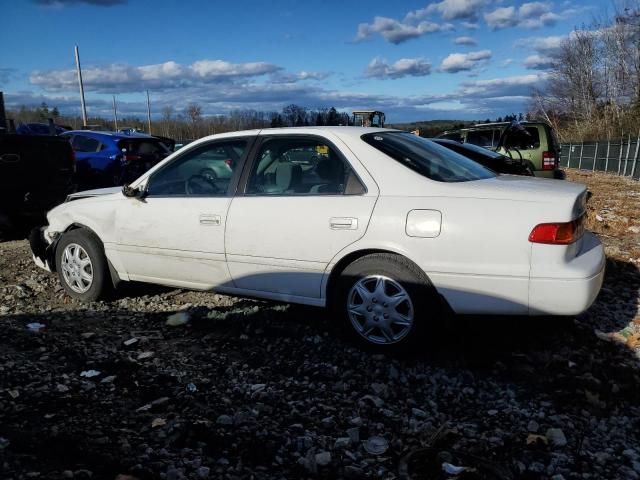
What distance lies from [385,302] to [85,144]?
10469mm

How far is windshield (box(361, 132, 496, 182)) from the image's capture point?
3824 millimetres

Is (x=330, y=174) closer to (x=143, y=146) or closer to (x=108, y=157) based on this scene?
(x=108, y=157)

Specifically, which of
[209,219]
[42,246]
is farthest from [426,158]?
[42,246]

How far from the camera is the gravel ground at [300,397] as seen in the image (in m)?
2.57

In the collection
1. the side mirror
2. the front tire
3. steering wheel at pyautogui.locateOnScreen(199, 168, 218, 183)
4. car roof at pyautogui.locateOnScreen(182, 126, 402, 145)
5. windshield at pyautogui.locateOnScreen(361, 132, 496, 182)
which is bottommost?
the front tire

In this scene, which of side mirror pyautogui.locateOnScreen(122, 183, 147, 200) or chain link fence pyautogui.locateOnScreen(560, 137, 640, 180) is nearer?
side mirror pyautogui.locateOnScreen(122, 183, 147, 200)

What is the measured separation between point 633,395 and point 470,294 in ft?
3.72

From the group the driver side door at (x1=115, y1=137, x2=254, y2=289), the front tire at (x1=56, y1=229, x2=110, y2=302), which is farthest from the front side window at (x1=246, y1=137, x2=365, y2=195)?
the front tire at (x1=56, y1=229, x2=110, y2=302)

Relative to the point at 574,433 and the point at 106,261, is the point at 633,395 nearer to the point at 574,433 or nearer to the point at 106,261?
the point at 574,433

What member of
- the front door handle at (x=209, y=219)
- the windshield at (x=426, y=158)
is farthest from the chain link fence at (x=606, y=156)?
the front door handle at (x=209, y=219)

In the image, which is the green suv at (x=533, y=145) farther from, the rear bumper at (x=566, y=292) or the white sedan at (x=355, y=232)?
the rear bumper at (x=566, y=292)

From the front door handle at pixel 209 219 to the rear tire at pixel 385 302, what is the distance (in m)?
1.13

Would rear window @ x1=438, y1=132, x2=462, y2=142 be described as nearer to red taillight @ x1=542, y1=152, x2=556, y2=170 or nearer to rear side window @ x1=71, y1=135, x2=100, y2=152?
red taillight @ x1=542, y1=152, x2=556, y2=170

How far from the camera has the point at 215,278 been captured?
4.34 meters
